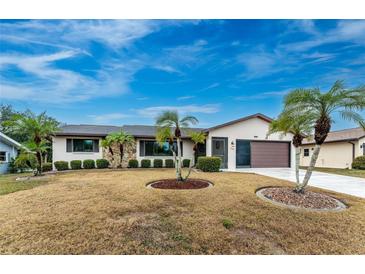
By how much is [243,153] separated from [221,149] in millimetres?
2094

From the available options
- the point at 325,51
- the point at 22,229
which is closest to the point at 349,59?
the point at 325,51

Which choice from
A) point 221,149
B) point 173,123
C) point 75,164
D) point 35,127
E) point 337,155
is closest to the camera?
point 173,123

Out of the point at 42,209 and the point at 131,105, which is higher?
the point at 131,105

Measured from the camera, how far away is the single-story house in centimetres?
1476

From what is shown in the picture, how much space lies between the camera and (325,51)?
21.6 ft

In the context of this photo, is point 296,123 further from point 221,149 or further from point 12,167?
point 12,167

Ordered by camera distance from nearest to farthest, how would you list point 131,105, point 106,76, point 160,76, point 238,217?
point 238,217, point 106,76, point 160,76, point 131,105

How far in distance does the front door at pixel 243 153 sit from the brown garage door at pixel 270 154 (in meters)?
0.35

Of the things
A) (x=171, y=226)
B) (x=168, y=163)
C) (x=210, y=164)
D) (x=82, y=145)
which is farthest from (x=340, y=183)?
(x=82, y=145)

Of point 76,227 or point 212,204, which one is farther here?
point 212,204

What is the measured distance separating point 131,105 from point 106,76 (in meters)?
5.72

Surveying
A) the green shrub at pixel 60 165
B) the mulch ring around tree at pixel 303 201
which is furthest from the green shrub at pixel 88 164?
the mulch ring around tree at pixel 303 201

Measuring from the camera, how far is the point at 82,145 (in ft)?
49.6
